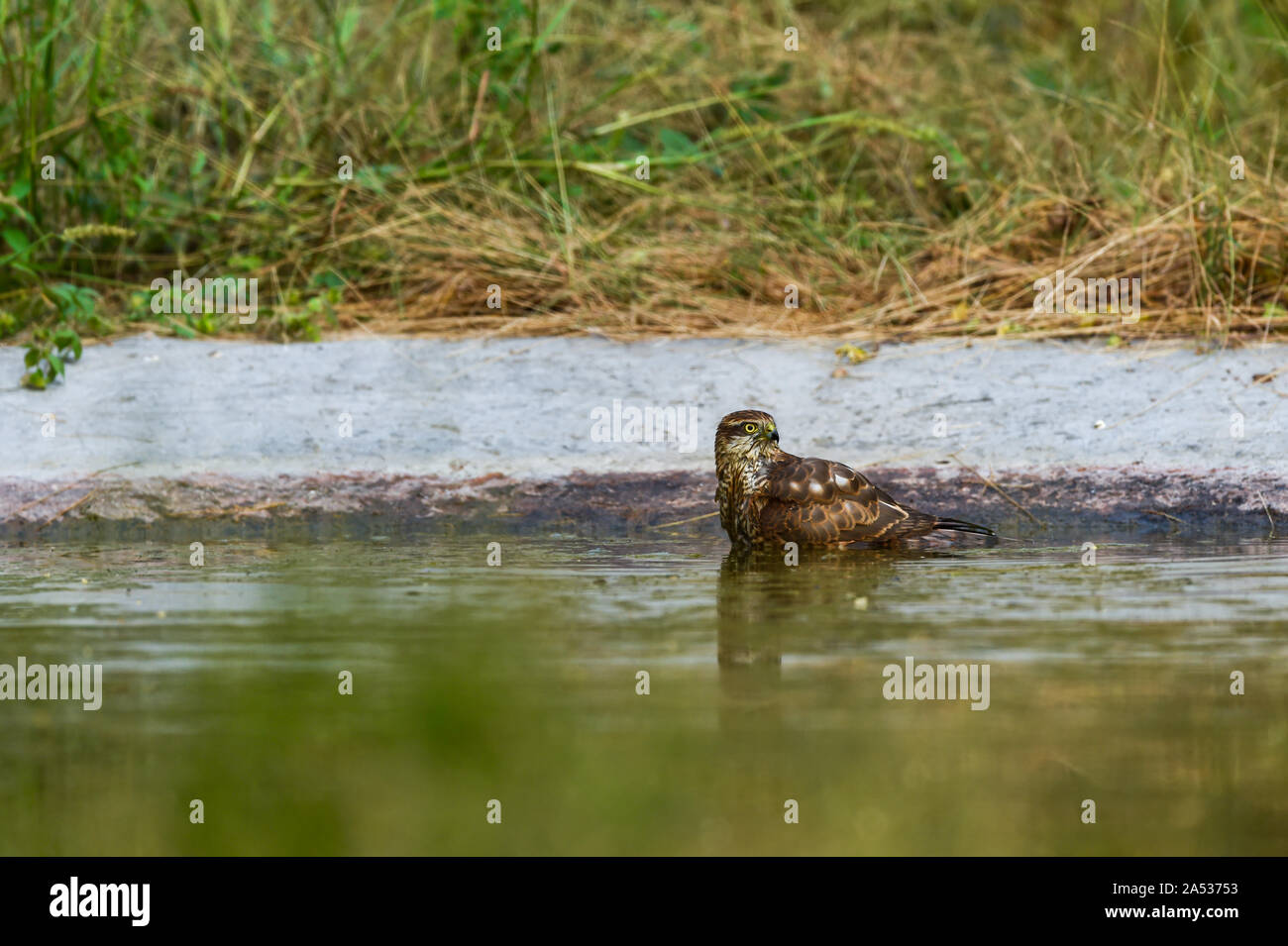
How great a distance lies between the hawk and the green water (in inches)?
6.7

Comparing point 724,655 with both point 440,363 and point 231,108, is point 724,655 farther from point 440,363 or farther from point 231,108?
point 231,108

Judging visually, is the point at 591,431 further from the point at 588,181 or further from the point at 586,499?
the point at 588,181

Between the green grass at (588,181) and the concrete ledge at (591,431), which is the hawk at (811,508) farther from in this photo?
the green grass at (588,181)

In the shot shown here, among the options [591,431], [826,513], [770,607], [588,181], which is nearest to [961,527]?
[826,513]

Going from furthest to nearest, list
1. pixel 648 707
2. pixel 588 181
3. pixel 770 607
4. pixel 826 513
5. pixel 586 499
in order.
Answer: pixel 588 181
pixel 586 499
pixel 826 513
pixel 770 607
pixel 648 707

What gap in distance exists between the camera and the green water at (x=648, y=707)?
9.54ft

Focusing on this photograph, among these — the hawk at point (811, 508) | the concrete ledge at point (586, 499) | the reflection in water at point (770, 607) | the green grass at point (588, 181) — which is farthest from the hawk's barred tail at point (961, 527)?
the green grass at point (588, 181)

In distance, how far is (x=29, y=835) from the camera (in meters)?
2.89

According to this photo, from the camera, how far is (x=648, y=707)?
12.1 ft

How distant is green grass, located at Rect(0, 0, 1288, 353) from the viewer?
26.5 ft

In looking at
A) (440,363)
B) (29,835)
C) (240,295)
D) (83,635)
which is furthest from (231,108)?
(29,835)

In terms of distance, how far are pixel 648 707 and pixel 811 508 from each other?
2288mm

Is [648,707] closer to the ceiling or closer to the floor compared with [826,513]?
closer to the floor

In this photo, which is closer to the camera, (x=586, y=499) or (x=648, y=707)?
(x=648, y=707)
